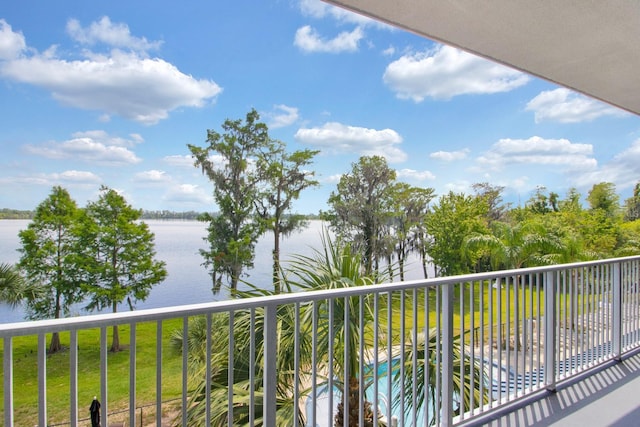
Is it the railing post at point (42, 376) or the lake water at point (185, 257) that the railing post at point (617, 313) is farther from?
the lake water at point (185, 257)

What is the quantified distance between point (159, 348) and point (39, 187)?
846 inches

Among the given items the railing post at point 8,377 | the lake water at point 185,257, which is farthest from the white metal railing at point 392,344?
the lake water at point 185,257

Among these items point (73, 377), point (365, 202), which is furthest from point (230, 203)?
point (73, 377)

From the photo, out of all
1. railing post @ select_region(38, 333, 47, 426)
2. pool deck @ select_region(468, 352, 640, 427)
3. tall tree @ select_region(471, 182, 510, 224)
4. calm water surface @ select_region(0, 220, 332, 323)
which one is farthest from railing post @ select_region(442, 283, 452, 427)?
tall tree @ select_region(471, 182, 510, 224)

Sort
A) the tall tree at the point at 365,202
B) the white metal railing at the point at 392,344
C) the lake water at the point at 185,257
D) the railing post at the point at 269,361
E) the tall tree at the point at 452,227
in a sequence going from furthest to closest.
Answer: the tall tree at the point at 365,202 → the lake water at the point at 185,257 → the tall tree at the point at 452,227 → the railing post at the point at 269,361 → the white metal railing at the point at 392,344

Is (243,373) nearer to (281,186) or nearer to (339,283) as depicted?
(339,283)

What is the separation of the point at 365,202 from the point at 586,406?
20543 millimetres

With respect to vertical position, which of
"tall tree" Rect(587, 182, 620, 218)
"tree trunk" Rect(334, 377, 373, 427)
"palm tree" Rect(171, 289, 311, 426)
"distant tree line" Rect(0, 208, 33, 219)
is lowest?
"tree trunk" Rect(334, 377, 373, 427)

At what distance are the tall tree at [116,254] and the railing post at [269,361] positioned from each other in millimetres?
18541

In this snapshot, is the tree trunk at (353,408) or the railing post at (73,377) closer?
the railing post at (73,377)

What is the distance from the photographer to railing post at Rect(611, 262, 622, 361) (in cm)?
312

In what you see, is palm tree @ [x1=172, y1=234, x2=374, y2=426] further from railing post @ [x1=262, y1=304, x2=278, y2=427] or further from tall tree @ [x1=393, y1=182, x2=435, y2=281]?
tall tree @ [x1=393, y1=182, x2=435, y2=281]

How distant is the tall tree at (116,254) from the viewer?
1762 centimetres

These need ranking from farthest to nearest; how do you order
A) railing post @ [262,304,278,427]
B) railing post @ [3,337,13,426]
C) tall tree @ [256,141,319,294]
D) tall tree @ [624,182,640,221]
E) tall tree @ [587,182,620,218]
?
1. tall tree @ [256,141,319,294]
2. tall tree @ [624,182,640,221]
3. tall tree @ [587,182,620,218]
4. railing post @ [262,304,278,427]
5. railing post @ [3,337,13,426]
